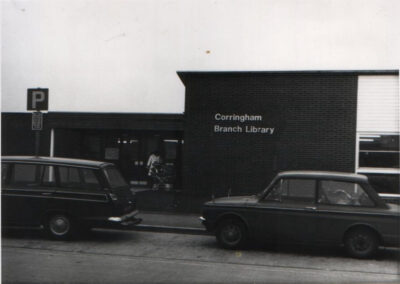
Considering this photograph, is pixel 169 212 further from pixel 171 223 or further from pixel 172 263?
pixel 172 263

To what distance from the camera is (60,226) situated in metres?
9.40

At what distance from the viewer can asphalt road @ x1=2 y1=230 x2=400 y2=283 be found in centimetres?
692

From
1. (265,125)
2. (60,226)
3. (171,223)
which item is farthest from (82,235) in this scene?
(265,125)

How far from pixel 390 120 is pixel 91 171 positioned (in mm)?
8172

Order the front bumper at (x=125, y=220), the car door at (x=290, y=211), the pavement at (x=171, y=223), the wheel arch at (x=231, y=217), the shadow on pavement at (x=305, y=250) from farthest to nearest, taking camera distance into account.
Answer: the pavement at (x=171, y=223) < the front bumper at (x=125, y=220) < the wheel arch at (x=231, y=217) < the shadow on pavement at (x=305, y=250) < the car door at (x=290, y=211)

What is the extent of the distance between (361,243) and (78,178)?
582 centimetres

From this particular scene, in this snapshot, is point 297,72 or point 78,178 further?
point 297,72

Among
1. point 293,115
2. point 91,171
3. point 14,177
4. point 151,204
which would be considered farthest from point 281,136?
point 14,177

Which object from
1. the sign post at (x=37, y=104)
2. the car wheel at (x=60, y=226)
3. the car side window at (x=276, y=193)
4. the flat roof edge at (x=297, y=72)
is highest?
the flat roof edge at (x=297, y=72)

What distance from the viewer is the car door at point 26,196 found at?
937cm

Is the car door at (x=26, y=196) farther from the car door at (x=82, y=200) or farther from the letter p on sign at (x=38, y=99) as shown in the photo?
the letter p on sign at (x=38, y=99)

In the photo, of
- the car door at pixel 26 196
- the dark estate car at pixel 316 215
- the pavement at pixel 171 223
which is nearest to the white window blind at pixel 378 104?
the dark estate car at pixel 316 215

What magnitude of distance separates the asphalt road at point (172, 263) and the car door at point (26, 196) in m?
0.46

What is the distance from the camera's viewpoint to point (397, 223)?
825 cm
